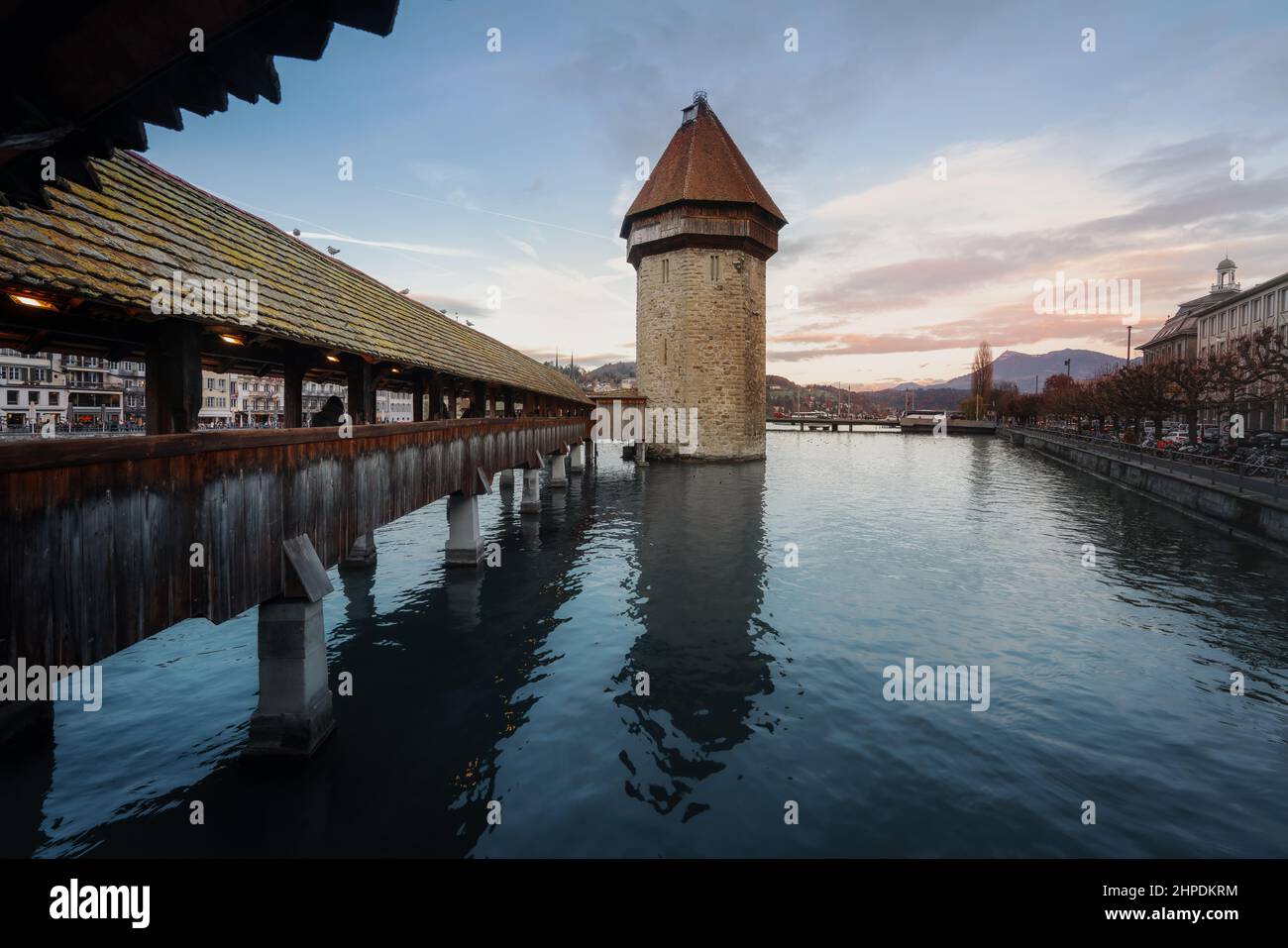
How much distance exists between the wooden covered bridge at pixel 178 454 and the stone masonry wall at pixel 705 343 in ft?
116

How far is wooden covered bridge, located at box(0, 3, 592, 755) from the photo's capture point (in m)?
4.36

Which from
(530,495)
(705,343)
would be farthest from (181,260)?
(705,343)

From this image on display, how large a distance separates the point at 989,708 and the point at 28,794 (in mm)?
12088

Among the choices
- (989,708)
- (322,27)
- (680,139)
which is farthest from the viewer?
(680,139)

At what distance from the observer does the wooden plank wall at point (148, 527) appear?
168 inches

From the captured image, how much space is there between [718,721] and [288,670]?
5.55 meters

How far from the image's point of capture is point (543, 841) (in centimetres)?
600

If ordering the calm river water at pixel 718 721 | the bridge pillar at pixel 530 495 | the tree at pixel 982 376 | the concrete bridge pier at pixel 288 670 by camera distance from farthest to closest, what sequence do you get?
the tree at pixel 982 376 < the bridge pillar at pixel 530 495 < the concrete bridge pier at pixel 288 670 < the calm river water at pixel 718 721

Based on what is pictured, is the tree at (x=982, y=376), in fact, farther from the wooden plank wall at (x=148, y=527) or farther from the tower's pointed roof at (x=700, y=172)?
the wooden plank wall at (x=148, y=527)

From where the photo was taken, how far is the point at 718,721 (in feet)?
27.6

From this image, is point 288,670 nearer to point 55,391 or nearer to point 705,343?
point 705,343

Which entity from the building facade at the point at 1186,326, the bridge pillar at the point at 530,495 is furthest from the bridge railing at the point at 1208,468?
the building facade at the point at 1186,326

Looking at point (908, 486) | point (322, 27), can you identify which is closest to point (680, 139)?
point (908, 486)

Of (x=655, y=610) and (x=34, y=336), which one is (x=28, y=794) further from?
(x=655, y=610)
